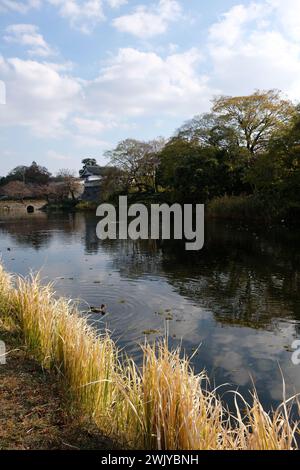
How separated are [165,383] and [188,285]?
8017 millimetres

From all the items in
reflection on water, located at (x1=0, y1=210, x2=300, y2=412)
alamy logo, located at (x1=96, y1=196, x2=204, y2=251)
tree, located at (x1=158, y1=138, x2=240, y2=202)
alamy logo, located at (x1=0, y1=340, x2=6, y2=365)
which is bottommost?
reflection on water, located at (x1=0, y1=210, x2=300, y2=412)

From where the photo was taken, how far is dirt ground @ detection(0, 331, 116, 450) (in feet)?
9.96

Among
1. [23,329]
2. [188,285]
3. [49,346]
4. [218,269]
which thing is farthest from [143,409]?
[218,269]

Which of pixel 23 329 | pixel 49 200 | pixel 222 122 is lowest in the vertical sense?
→ pixel 23 329

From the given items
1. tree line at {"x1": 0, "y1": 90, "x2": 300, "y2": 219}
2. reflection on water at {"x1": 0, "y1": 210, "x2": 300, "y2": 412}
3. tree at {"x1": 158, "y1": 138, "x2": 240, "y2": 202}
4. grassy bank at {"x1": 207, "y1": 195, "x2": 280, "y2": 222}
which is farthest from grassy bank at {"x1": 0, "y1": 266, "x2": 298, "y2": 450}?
tree at {"x1": 158, "y1": 138, "x2": 240, "y2": 202}

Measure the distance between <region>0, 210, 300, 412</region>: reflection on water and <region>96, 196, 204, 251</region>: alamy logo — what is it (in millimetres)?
4707

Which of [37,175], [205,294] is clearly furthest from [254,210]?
[37,175]

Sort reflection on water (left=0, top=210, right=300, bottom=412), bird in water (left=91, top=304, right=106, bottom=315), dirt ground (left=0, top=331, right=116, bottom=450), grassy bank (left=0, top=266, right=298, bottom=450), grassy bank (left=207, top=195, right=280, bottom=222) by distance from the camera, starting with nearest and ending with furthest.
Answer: grassy bank (left=0, top=266, right=298, bottom=450) → dirt ground (left=0, top=331, right=116, bottom=450) → reflection on water (left=0, top=210, right=300, bottom=412) → bird in water (left=91, top=304, right=106, bottom=315) → grassy bank (left=207, top=195, right=280, bottom=222)

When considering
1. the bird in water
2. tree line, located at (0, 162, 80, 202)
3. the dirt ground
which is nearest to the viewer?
the dirt ground

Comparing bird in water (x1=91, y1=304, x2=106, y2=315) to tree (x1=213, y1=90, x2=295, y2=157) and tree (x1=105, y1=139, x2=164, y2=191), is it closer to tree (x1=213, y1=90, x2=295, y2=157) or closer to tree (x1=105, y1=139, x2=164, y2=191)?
tree (x1=213, y1=90, x2=295, y2=157)

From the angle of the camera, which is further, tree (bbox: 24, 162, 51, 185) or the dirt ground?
tree (bbox: 24, 162, 51, 185)

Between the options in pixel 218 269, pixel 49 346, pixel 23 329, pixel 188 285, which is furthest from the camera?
pixel 218 269
